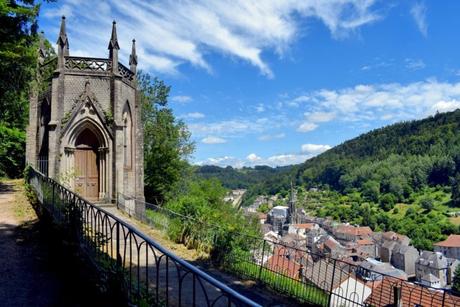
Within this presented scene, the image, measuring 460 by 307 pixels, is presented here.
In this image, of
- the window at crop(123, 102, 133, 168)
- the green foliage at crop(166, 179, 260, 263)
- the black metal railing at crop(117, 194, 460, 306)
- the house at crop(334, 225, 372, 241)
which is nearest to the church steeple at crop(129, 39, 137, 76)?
the window at crop(123, 102, 133, 168)

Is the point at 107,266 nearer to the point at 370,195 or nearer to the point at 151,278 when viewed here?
the point at 151,278

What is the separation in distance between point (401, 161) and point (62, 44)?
161 m

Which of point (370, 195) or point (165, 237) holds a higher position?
point (165, 237)

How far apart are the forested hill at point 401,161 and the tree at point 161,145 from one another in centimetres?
11933

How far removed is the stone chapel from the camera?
16781 millimetres

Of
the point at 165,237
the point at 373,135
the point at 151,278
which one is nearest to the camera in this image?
the point at 151,278

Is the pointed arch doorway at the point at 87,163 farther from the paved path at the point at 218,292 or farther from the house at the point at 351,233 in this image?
the house at the point at 351,233

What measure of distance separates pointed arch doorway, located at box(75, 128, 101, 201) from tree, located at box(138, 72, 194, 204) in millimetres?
11353

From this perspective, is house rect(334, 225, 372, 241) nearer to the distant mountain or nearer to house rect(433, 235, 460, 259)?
house rect(433, 235, 460, 259)

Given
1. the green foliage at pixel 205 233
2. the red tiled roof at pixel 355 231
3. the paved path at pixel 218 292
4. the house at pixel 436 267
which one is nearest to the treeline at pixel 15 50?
the green foliage at pixel 205 233

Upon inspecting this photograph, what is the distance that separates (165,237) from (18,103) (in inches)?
464

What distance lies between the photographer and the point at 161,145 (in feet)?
100

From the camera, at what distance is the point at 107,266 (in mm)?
4840

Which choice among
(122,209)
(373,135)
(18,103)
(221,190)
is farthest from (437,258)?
(373,135)
